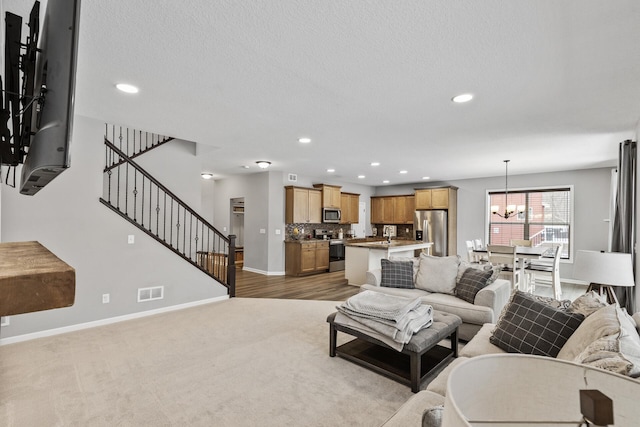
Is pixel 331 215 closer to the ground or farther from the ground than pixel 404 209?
closer to the ground

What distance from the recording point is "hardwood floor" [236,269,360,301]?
556 cm

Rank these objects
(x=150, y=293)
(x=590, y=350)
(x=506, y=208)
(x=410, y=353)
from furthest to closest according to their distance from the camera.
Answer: (x=506, y=208) → (x=150, y=293) → (x=410, y=353) → (x=590, y=350)

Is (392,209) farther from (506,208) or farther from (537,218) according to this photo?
(537,218)

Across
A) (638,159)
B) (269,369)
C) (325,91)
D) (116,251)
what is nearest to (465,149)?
(638,159)

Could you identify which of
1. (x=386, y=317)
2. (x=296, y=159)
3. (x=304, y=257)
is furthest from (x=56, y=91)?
(x=304, y=257)

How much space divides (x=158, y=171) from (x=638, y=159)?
21.9 feet

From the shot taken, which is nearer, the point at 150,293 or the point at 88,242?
the point at 88,242

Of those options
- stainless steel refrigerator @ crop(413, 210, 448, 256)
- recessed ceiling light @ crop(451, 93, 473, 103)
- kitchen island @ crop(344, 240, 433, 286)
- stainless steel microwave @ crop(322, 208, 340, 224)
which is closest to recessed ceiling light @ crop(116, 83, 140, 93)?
recessed ceiling light @ crop(451, 93, 473, 103)

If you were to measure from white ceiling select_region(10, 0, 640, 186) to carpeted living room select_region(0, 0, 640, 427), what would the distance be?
0.06 ft

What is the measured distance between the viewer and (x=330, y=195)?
8602mm

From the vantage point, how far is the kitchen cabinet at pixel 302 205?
25.2 ft

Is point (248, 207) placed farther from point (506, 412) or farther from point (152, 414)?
point (506, 412)

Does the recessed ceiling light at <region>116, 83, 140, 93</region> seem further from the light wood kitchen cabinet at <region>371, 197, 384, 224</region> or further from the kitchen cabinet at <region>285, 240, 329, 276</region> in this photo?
the light wood kitchen cabinet at <region>371, 197, 384, 224</region>

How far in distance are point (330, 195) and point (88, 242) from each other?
578 cm
